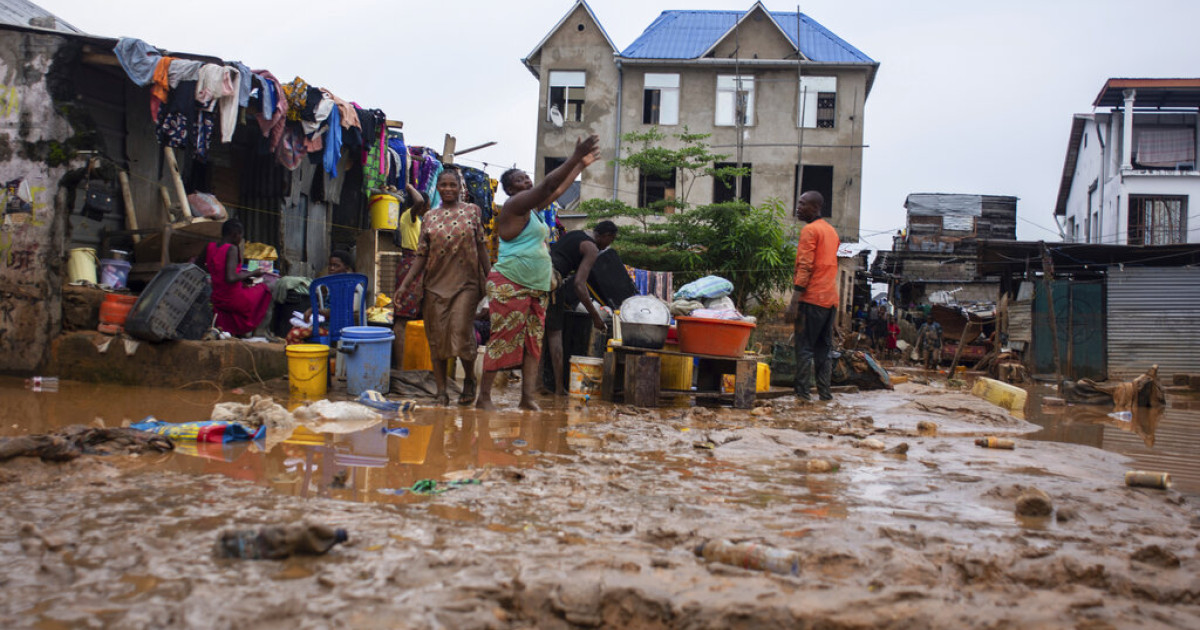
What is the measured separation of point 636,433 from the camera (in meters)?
5.02

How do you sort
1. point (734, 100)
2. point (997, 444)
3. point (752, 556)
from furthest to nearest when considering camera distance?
→ point (734, 100)
point (997, 444)
point (752, 556)

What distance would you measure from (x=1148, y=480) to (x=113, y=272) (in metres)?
8.59

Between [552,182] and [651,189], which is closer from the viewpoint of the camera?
[552,182]

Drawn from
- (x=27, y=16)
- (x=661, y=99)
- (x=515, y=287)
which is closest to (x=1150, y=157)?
(x=661, y=99)

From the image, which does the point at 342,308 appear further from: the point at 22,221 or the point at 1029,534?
the point at 1029,534

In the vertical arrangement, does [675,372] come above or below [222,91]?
below

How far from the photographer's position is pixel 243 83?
8.57 m

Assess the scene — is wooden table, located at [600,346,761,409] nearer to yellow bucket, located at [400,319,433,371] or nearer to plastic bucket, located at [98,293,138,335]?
yellow bucket, located at [400,319,433,371]

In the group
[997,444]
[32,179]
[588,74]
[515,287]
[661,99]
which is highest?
[588,74]

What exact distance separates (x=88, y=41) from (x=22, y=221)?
185 centimetres

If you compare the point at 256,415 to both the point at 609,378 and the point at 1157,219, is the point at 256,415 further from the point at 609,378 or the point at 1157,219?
the point at 1157,219

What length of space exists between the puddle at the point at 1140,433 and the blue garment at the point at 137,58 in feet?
28.0

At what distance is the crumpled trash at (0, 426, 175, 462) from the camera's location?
3.23m

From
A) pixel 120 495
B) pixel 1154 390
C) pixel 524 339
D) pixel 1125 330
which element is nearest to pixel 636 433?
pixel 524 339
